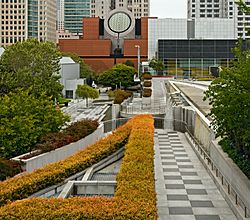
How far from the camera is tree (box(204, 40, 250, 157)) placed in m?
9.89

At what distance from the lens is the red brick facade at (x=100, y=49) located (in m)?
103

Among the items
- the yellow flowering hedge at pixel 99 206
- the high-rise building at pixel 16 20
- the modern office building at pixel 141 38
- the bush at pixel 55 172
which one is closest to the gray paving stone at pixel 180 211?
the yellow flowering hedge at pixel 99 206

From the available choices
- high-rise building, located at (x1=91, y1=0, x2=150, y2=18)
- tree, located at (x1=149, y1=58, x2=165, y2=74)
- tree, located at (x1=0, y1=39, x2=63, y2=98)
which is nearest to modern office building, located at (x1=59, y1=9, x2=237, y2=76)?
tree, located at (x1=149, y1=58, x2=165, y2=74)

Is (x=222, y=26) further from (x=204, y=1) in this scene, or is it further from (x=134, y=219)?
(x=134, y=219)

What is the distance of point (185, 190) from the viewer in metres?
12.3

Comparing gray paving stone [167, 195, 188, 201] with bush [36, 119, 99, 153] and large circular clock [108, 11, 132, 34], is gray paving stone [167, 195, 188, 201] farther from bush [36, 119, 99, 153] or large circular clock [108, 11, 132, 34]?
large circular clock [108, 11, 132, 34]

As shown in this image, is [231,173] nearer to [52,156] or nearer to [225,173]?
[225,173]

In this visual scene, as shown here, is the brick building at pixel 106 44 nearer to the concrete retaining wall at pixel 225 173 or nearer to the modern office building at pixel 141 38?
the modern office building at pixel 141 38

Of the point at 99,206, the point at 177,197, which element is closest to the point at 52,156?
the point at 177,197

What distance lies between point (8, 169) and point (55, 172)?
2.04m

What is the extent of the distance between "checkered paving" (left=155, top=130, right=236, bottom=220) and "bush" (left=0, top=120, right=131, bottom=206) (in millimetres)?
1927

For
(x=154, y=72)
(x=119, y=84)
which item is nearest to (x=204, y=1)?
(x=154, y=72)

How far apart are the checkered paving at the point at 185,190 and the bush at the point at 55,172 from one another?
1927 mm

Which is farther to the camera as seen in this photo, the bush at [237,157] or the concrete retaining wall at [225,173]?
the bush at [237,157]
